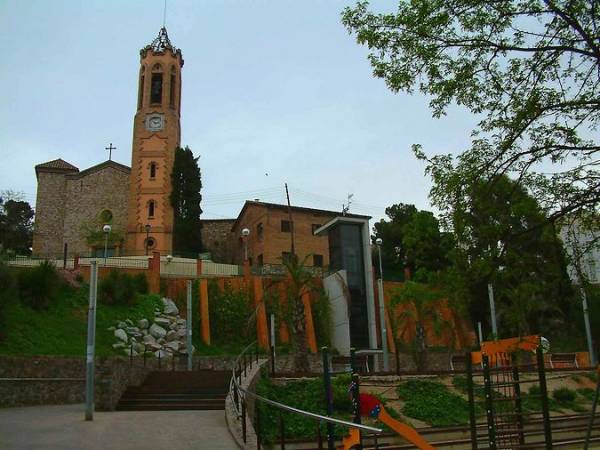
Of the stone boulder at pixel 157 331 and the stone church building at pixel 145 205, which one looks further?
the stone church building at pixel 145 205

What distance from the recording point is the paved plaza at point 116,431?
10.1 metres

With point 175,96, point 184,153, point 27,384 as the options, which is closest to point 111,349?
point 27,384

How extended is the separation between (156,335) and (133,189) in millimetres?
21930

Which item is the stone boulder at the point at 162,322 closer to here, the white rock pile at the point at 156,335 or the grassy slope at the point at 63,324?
the white rock pile at the point at 156,335

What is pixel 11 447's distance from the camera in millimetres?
9766

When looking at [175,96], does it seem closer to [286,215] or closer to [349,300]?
[286,215]

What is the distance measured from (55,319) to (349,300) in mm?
14595

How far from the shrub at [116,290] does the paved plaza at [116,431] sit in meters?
14.3

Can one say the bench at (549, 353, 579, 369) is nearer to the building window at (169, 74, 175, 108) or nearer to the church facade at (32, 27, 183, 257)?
the church facade at (32, 27, 183, 257)

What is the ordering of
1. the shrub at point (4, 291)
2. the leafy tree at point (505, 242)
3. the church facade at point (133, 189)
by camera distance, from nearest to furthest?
the leafy tree at point (505, 242)
the shrub at point (4, 291)
the church facade at point (133, 189)

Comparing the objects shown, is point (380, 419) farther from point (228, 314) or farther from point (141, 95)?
point (141, 95)

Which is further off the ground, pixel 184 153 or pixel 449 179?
pixel 184 153

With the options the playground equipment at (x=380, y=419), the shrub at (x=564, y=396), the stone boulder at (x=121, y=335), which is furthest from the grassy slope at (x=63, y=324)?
the playground equipment at (x=380, y=419)

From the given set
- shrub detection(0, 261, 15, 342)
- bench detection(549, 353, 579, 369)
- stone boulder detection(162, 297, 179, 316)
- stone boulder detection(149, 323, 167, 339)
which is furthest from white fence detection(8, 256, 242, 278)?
bench detection(549, 353, 579, 369)
